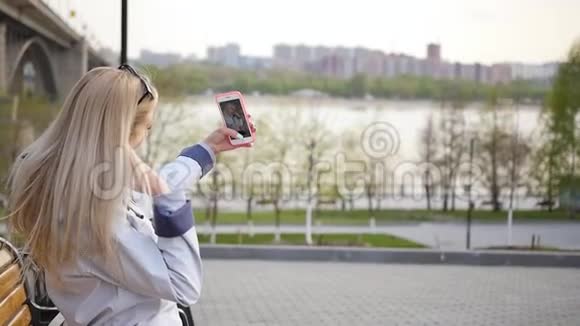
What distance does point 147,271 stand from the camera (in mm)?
2438

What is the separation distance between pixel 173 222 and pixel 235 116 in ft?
1.63

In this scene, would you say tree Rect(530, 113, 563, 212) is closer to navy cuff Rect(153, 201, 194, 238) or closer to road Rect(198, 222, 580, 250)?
road Rect(198, 222, 580, 250)

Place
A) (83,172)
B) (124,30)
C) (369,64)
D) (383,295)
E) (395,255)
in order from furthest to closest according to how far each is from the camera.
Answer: (369,64) → (395,255) → (383,295) → (124,30) → (83,172)

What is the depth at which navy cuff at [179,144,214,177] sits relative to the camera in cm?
262

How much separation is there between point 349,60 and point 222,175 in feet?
75.6

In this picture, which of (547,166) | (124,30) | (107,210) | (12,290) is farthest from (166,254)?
(547,166)

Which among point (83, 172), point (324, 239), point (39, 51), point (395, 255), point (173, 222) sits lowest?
point (324, 239)

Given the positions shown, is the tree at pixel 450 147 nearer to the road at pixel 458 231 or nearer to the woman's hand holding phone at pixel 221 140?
the road at pixel 458 231

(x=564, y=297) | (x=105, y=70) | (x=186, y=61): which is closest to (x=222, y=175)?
(x=186, y=61)

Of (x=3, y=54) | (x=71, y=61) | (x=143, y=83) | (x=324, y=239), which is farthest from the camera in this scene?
(x=71, y=61)

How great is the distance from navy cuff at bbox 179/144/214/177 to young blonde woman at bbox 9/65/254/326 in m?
0.04

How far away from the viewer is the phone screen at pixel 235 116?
276cm

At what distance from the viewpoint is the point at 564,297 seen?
9.46 m

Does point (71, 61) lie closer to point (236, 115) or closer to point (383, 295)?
point (383, 295)
